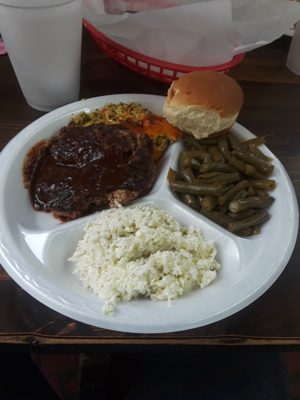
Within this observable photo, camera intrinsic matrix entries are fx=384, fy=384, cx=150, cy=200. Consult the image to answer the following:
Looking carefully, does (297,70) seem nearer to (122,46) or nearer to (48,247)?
(122,46)

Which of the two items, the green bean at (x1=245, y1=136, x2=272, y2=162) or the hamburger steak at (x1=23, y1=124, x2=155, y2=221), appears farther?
the green bean at (x1=245, y1=136, x2=272, y2=162)

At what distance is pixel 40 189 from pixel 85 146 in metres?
0.25

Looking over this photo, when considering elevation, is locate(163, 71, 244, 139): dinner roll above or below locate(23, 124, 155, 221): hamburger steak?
above

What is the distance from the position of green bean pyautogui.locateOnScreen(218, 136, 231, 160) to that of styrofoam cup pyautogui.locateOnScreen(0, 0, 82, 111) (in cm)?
79

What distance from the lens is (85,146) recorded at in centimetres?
159

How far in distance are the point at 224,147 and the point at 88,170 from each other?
584 mm

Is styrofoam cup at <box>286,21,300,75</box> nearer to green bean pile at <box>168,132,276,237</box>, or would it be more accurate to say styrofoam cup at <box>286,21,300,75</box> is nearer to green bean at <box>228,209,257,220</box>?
green bean pile at <box>168,132,276,237</box>

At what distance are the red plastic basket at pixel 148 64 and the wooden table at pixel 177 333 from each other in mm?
80

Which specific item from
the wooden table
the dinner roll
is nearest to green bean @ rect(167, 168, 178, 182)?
the dinner roll

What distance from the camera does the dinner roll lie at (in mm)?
1583

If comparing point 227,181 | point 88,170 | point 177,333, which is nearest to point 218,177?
point 227,181

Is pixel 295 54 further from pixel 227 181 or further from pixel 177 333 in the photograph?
pixel 177 333
